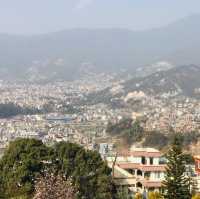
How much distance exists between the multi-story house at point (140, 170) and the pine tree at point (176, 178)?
20.8ft

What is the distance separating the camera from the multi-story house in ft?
109

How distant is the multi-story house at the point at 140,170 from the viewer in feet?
109

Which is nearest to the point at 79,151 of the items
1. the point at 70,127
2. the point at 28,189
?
the point at 28,189

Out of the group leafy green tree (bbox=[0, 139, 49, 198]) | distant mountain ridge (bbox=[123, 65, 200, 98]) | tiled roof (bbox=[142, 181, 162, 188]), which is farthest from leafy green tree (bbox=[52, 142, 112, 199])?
distant mountain ridge (bbox=[123, 65, 200, 98])

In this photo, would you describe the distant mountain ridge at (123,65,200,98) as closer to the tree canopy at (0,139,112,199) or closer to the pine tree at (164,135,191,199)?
the tree canopy at (0,139,112,199)

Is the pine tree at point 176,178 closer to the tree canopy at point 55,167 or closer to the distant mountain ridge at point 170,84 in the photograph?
the tree canopy at point 55,167

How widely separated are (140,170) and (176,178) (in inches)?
394

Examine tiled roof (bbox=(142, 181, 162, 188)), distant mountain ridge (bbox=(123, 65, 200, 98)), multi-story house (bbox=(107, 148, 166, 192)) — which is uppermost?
distant mountain ridge (bbox=(123, 65, 200, 98))

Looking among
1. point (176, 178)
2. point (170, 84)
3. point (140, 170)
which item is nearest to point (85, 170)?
point (176, 178)

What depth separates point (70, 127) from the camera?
9919cm

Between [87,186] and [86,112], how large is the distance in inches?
3974

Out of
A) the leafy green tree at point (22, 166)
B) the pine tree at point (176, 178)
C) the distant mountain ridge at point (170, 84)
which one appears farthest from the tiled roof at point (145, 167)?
the distant mountain ridge at point (170, 84)

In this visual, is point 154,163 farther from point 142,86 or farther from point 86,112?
point 142,86

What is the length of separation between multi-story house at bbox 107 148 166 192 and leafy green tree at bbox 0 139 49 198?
483 cm
